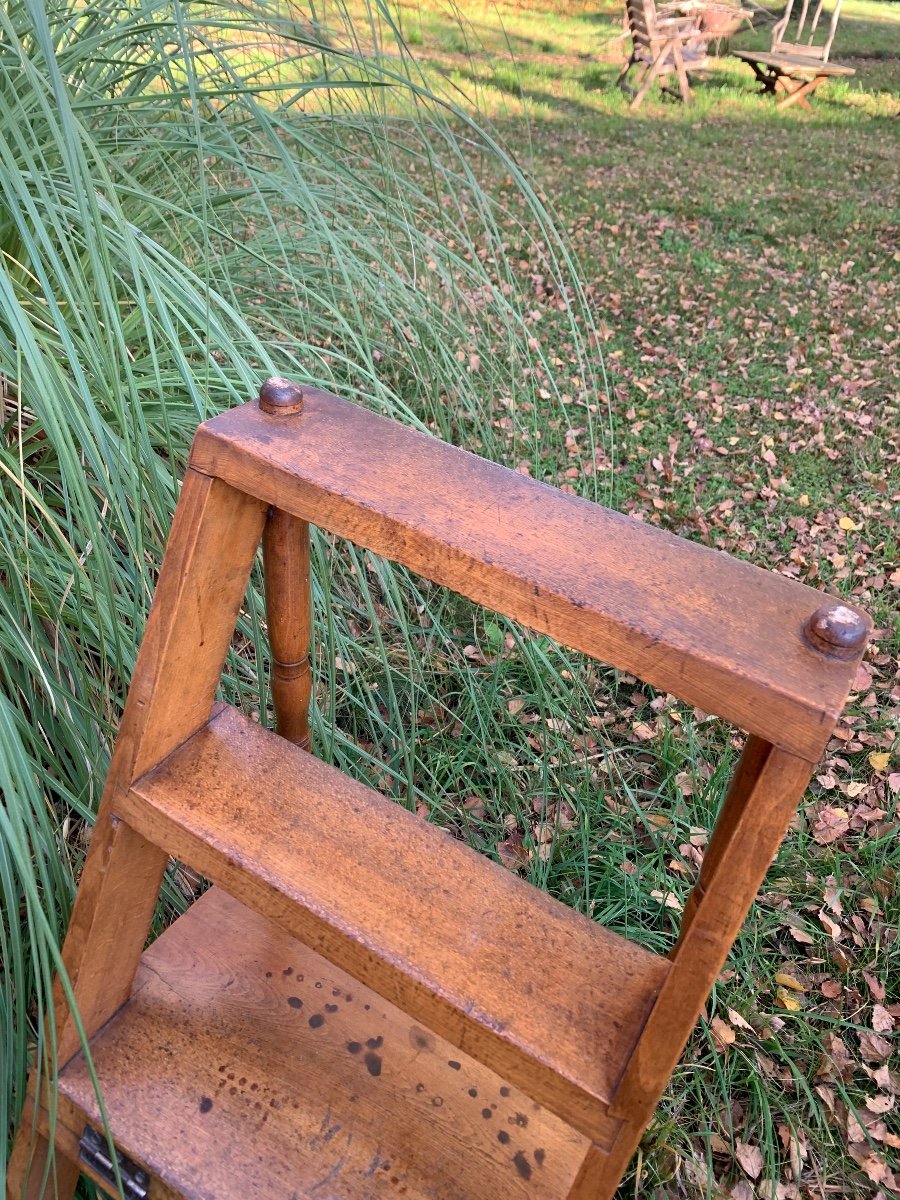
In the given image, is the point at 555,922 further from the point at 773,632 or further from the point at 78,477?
the point at 78,477

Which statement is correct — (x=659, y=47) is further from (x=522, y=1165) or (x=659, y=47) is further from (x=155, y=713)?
(x=522, y=1165)

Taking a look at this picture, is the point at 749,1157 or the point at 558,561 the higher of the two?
the point at 558,561

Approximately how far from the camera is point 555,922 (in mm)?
967

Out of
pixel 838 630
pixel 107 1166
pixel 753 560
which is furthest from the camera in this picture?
pixel 753 560

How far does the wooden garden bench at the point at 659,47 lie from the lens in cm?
906

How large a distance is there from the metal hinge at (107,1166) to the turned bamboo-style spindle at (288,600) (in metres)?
0.58

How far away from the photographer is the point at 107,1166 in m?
1.13

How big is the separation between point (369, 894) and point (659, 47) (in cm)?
1065

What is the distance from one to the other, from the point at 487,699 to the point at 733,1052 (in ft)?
2.86

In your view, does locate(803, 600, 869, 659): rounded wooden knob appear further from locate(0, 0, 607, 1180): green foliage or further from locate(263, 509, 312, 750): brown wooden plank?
locate(0, 0, 607, 1180): green foliage

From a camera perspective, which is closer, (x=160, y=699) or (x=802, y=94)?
(x=160, y=699)

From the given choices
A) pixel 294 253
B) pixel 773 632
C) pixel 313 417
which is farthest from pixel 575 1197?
pixel 294 253

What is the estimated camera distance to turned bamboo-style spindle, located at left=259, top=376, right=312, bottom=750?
90cm

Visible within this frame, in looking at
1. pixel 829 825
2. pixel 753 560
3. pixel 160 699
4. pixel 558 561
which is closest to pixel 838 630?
pixel 558 561
